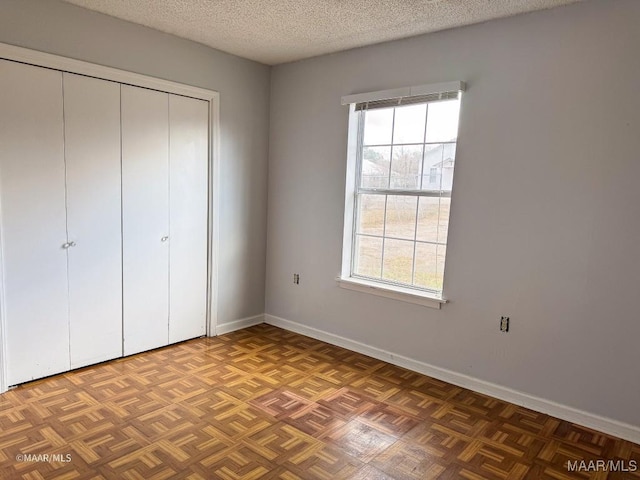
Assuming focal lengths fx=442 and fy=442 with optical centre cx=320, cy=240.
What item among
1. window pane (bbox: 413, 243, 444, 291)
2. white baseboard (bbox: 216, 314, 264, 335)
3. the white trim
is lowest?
white baseboard (bbox: 216, 314, 264, 335)

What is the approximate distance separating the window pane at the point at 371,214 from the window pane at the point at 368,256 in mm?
76

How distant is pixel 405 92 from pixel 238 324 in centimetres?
258

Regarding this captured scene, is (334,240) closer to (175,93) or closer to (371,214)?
(371,214)

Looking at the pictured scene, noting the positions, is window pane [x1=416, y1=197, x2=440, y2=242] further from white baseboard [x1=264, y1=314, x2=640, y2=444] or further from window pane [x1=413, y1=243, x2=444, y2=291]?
white baseboard [x1=264, y1=314, x2=640, y2=444]

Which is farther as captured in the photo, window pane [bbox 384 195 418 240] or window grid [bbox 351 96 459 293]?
window pane [bbox 384 195 418 240]

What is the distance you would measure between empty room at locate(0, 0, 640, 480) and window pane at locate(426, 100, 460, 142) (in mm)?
16

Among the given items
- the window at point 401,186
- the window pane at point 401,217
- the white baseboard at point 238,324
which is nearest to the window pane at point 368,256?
the window at point 401,186

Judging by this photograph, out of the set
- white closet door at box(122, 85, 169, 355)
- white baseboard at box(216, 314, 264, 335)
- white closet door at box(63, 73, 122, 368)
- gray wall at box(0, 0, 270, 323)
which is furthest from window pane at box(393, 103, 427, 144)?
white baseboard at box(216, 314, 264, 335)

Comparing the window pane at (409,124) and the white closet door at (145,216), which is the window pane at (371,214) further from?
the white closet door at (145,216)

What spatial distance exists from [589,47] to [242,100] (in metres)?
2.72

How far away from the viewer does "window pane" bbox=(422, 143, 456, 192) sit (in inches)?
126

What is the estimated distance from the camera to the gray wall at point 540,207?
2.52 m

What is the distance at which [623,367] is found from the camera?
8.34ft

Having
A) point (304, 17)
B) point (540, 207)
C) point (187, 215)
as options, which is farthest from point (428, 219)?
point (187, 215)
